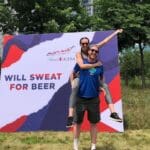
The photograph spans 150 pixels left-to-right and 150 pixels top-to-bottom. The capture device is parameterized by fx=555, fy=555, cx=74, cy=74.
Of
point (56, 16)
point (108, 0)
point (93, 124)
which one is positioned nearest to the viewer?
point (93, 124)

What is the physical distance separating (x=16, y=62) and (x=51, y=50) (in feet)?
2.57

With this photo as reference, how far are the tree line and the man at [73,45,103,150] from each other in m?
14.7

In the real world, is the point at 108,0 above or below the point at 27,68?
above

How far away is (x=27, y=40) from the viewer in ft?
37.7

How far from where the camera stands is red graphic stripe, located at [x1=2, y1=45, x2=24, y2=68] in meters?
11.5

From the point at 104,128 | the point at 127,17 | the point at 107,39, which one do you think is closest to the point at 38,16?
the point at 127,17

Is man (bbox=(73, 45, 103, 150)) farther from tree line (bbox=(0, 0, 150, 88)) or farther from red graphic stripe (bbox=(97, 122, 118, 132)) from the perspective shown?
tree line (bbox=(0, 0, 150, 88))

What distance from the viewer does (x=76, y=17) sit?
1017 inches

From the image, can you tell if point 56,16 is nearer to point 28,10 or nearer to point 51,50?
point 28,10

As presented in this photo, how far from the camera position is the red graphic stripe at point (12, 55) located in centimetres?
1147

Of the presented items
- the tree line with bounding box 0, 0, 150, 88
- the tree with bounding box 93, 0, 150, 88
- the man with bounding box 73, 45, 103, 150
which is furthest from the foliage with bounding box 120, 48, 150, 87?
the man with bounding box 73, 45, 103, 150

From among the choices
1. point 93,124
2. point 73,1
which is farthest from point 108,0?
point 93,124

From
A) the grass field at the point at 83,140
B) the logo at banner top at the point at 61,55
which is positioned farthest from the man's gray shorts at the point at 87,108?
the logo at banner top at the point at 61,55

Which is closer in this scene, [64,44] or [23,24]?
[64,44]
